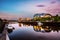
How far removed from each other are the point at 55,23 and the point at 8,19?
90 centimetres

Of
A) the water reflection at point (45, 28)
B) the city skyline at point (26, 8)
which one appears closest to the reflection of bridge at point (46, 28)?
the water reflection at point (45, 28)

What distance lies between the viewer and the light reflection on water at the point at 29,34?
3207mm

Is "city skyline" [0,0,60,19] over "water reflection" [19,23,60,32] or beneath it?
over

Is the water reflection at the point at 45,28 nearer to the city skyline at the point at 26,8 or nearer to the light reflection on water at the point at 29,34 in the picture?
the light reflection on water at the point at 29,34

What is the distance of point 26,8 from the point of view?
3.28 metres

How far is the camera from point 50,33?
3.25 metres

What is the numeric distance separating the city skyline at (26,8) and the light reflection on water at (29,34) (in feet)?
0.73

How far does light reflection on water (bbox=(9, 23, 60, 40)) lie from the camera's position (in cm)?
321

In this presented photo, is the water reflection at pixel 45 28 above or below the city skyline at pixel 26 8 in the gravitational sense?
below

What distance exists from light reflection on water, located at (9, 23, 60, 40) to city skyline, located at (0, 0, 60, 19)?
0.73 ft

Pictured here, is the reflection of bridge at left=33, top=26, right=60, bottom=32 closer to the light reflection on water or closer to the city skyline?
the light reflection on water

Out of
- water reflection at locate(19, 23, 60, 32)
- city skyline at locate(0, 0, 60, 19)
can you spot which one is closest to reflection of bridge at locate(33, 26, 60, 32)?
water reflection at locate(19, 23, 60, 32)

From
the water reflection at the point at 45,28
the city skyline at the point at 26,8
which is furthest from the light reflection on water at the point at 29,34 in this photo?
the city skyline at the point at 26,8

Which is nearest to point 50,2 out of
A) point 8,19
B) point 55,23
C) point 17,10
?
point 55,23
